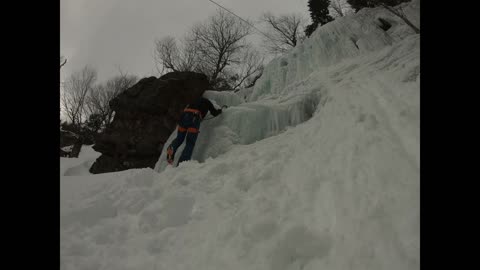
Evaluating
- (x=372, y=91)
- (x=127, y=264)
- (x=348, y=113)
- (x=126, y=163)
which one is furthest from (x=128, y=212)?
(x=126, y=163)

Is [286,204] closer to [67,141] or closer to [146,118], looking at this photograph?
[146,118]

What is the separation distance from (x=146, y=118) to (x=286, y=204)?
5408mm

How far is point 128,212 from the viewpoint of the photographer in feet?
7.64

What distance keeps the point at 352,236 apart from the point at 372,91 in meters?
1.91

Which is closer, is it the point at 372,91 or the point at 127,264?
the point at 127,264

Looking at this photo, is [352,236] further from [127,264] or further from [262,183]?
[127,264]

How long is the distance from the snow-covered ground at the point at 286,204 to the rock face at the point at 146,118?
10.0 feet

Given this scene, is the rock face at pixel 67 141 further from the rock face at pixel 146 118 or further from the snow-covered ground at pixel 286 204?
the snow-covered ground at pixel 286 204

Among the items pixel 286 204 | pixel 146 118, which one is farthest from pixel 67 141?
pixel 286 204

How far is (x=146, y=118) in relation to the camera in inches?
253

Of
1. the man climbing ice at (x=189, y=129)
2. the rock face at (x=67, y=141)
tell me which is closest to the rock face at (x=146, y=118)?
the man climbing ice at (x=189, y=129)

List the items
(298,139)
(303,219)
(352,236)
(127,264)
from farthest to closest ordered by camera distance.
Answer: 1. (298,139)
2. (127,264)
3. (303,219)
4. (352,236)
